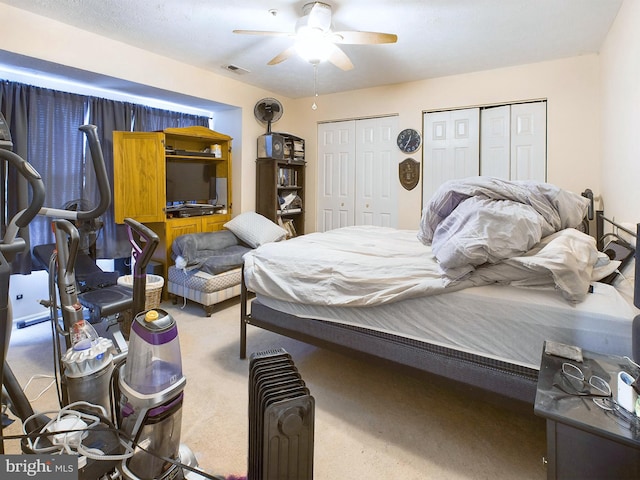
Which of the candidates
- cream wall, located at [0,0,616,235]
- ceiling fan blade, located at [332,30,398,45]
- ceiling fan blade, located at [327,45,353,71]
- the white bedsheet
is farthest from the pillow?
ceiling fan blade, located at [332,30,398,45]

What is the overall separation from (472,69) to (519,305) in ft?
10.8

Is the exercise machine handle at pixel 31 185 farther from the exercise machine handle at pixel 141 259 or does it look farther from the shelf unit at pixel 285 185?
the shelf unit at pixel 285 185

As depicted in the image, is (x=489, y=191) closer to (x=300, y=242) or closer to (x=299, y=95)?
(x=300, y=242)

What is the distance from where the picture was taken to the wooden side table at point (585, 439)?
87 centimetres

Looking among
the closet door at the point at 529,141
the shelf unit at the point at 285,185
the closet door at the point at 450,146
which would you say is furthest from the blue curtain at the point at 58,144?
the closet door at the point at 529,141

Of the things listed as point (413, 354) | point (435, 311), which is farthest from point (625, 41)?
point (413, 354)

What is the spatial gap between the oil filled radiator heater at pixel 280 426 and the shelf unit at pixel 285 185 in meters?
3.70

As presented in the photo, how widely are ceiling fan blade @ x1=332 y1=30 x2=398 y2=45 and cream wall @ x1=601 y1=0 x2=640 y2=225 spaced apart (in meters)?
1.48

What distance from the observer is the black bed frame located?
150 centimetres

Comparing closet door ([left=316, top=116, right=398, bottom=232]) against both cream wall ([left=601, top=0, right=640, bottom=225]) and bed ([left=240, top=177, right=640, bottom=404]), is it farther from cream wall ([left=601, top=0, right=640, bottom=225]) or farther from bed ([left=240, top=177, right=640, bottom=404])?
bed ([left=240, top=177, right=640, bottom=404])

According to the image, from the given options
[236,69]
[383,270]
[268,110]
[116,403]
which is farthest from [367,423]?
[268,110]

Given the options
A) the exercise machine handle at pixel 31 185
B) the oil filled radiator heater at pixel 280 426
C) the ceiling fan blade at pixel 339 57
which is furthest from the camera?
the ceiling fan blade at pixel 339 57

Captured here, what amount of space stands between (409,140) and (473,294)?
316 cm

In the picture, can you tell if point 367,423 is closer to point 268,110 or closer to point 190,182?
point 190,182
